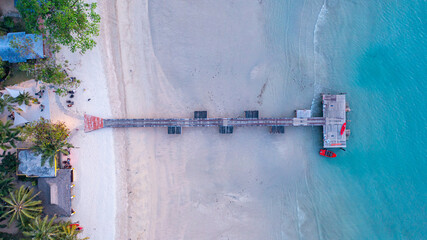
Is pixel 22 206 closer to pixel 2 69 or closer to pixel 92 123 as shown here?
pixel 92 123

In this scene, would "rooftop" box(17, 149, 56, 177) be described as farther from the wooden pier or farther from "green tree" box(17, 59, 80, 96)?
"green tree" box(17, 59, 80, 96)

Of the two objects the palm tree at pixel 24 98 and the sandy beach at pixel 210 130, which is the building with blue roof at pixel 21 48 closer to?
the sandy beach at pixel 210 130

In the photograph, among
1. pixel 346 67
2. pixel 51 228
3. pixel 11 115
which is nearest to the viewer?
pixel 51 228

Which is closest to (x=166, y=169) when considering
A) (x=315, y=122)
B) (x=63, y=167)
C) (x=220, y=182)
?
(x=220, y=182)

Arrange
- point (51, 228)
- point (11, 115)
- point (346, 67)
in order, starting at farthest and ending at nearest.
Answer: point (346, 67) < point (11, 115) < point (51, 228)

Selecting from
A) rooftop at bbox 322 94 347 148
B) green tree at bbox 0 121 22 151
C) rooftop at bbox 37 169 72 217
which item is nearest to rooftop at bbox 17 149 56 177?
rooftop at bbox 37 169 72 217

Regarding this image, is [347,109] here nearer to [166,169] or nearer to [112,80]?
[166,169]

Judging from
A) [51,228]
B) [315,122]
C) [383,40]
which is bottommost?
[51,228]
